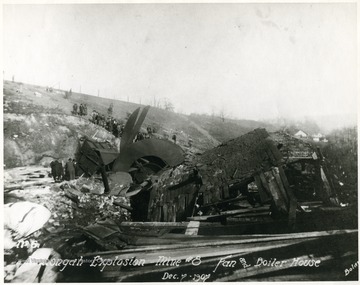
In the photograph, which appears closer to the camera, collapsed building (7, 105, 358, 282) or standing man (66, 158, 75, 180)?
collapsed building (7, 105, 358, 282)

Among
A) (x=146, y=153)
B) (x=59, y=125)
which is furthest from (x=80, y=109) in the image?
(x=146, y=153)

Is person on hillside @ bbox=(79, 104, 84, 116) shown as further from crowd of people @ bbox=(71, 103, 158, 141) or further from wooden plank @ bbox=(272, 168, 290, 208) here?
wooden plank @ bbox=(272, 168, 290, 208)

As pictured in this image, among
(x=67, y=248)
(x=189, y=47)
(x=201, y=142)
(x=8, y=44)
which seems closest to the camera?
(x=67, y=248)

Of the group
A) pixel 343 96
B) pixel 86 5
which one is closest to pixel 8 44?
pixel 86 5

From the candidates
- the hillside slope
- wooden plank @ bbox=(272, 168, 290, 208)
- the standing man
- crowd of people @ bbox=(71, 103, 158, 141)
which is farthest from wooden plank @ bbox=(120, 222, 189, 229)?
crowd of people @ bbox=(71, 103, 158, 141)

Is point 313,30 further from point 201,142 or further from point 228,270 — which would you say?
point 228,270
